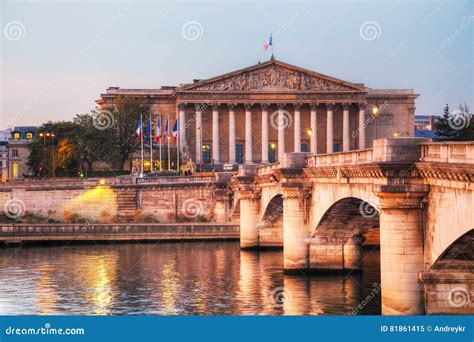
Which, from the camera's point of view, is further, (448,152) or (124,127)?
(124,127)

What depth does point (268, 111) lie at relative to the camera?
138750mm

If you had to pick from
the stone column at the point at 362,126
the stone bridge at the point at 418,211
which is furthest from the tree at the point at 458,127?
the stone bridge at the point at 418,211

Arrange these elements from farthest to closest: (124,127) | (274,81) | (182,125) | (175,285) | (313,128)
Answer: (313,128) → (182,125) → (274,81) → (124,127) → (175,285)

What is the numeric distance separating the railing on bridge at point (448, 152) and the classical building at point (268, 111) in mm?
100602

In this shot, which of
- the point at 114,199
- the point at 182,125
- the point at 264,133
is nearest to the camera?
the point at 114,199

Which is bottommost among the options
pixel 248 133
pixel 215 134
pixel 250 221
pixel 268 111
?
pixel 250 221

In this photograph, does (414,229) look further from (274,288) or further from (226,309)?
(274,288)

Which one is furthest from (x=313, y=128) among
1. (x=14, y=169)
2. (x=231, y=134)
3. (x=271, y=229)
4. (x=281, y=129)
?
(x=271, y=229)

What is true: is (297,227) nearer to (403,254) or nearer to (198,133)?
(403,254)

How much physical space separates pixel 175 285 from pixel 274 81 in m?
85.5

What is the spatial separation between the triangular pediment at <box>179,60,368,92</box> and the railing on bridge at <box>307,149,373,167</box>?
8202 cm

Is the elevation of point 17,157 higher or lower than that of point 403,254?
higher

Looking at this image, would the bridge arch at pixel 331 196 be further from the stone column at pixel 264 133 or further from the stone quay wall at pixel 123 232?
the stone column at pixel 264 133

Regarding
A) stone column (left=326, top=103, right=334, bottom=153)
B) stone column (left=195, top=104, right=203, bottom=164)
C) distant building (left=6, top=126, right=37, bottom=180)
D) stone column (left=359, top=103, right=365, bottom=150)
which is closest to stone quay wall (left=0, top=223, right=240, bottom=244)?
stone column (left=195, top=104, right=203, bottom=164)
